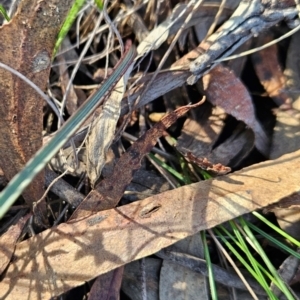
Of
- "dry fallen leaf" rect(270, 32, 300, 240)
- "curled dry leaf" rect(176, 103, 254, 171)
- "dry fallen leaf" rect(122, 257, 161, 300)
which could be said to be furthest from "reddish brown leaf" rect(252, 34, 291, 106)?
"dry fallen leaf" rect(122, 257, 161, 300)

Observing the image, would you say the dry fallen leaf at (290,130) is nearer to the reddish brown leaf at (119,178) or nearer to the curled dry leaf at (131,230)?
the curled dry leaf at (131,230)

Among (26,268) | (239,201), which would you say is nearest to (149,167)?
(239,201)

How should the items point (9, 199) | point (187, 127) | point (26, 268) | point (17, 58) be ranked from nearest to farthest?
point (9, 199) → point (17, 58) → point (26, 268) → point (187, 127)

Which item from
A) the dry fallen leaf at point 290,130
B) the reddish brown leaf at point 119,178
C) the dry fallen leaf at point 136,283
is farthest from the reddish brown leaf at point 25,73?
the dry fallen leaf at point 290,130

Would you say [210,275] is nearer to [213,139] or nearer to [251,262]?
[251,262]

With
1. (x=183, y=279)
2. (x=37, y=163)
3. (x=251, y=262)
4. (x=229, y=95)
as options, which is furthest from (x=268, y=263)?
(x=37, y=163)

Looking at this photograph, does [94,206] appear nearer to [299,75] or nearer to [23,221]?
[23,221]

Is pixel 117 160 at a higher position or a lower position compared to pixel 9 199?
lower

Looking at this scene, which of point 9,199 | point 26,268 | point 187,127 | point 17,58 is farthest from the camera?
point 187,127
